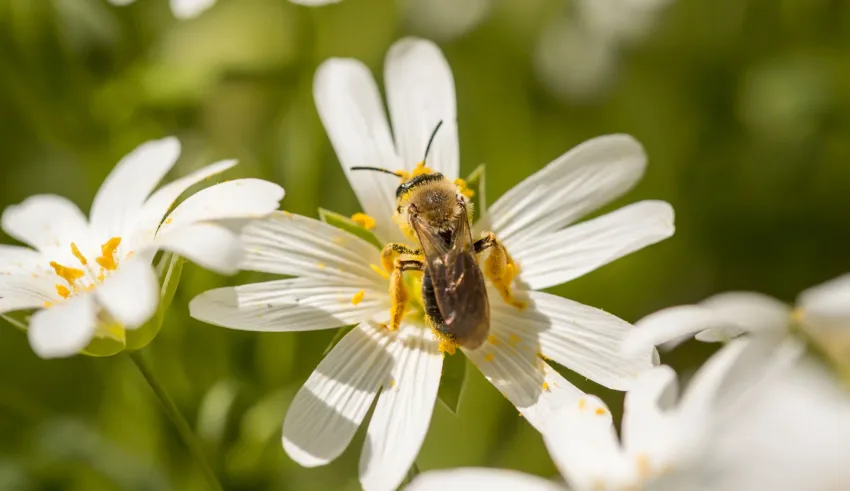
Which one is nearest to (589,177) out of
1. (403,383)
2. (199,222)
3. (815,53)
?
(403,383)

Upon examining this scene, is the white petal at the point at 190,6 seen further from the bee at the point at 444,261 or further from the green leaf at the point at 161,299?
the green leaf at the point at 161,299

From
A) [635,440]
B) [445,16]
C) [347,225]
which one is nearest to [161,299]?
[347,225]

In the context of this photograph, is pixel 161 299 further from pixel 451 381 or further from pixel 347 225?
pixel 451 381

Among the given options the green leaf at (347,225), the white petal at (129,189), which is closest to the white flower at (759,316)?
the green leaf at (347,225)

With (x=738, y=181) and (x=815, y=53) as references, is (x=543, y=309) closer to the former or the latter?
(x=738, y=181)

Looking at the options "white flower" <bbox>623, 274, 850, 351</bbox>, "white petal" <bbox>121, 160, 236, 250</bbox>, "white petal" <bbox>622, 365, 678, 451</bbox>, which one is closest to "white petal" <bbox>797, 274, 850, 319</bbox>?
"white flower" <bbox>623, 274, 850, 351</bbox>

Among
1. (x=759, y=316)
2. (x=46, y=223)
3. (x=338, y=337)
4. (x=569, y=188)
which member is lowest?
(x=759, y=316)
